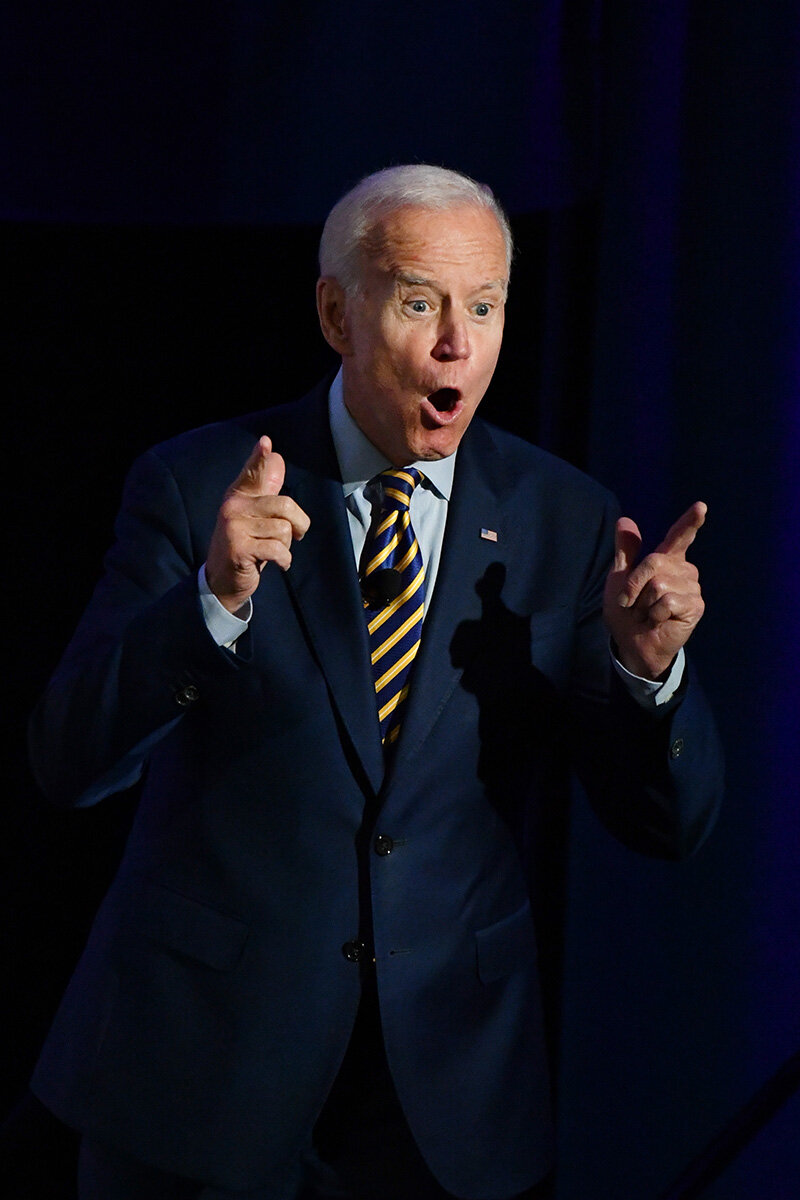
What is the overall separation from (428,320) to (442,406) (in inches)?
3.8

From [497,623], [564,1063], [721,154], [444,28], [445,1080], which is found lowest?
[564,1063]

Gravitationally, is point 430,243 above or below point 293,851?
above

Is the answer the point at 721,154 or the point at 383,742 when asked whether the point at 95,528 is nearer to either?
the point at 383,742

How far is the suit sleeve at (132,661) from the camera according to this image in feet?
4.78

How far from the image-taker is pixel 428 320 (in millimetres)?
1597

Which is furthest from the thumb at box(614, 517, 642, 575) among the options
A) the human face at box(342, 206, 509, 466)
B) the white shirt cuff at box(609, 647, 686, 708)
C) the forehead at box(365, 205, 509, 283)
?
the forehead at box(365, 205, 509, 283)

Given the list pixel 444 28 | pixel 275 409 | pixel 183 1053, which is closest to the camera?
pixel 183 1053

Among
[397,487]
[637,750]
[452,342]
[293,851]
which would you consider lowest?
[293,851]

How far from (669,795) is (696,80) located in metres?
1.30

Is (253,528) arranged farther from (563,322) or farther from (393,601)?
(563,322)

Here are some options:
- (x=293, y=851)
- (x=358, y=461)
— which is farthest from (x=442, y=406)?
(x=293, y=851)

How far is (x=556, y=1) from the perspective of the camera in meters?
2.31

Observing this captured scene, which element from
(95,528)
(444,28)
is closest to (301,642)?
(95,528)

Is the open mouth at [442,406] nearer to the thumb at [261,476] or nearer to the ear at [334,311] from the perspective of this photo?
the ear at [334,311]
